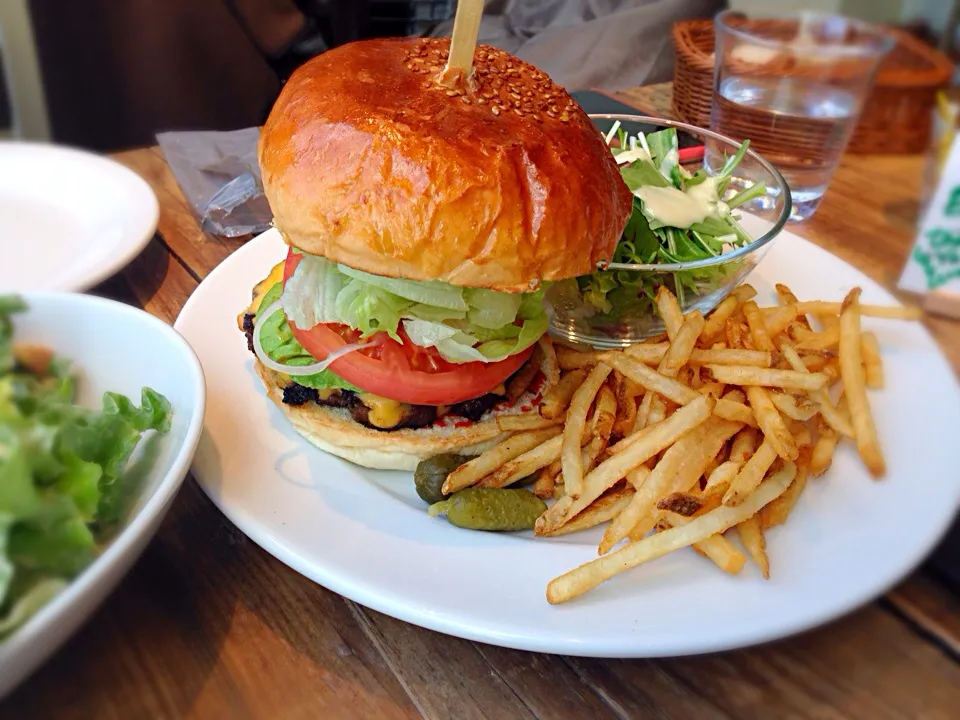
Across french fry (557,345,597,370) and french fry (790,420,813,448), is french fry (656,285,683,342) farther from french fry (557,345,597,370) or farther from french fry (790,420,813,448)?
french fry (790,420,813,448)

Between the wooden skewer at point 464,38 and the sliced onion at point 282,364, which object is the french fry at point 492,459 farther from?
the wooden skewer at point 464,38

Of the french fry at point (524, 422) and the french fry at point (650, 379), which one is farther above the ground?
the french fry at point (650, 379)

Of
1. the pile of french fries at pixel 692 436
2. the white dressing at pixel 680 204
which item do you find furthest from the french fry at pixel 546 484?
the white dressing at pixel 680 204

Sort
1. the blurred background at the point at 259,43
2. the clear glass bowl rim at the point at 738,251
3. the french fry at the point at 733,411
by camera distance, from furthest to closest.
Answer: the blurred background at the point at 259,43 < the clear glass bowl rim at the point at 738,251 < the french fry at the point at 733,411

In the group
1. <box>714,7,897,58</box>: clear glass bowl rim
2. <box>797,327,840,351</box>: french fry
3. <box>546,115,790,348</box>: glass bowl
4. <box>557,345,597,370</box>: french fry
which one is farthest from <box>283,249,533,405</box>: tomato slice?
<box>714,7,897,58</box>: clear glass bowl rim

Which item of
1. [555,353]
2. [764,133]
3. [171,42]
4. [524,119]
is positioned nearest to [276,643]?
[555,353]

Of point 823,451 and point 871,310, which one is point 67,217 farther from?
point 871,310

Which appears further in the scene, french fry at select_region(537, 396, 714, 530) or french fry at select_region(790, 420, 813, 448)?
french fry at select_region(790, 420, 813, 448)

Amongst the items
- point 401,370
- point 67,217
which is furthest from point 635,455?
point 67,217
